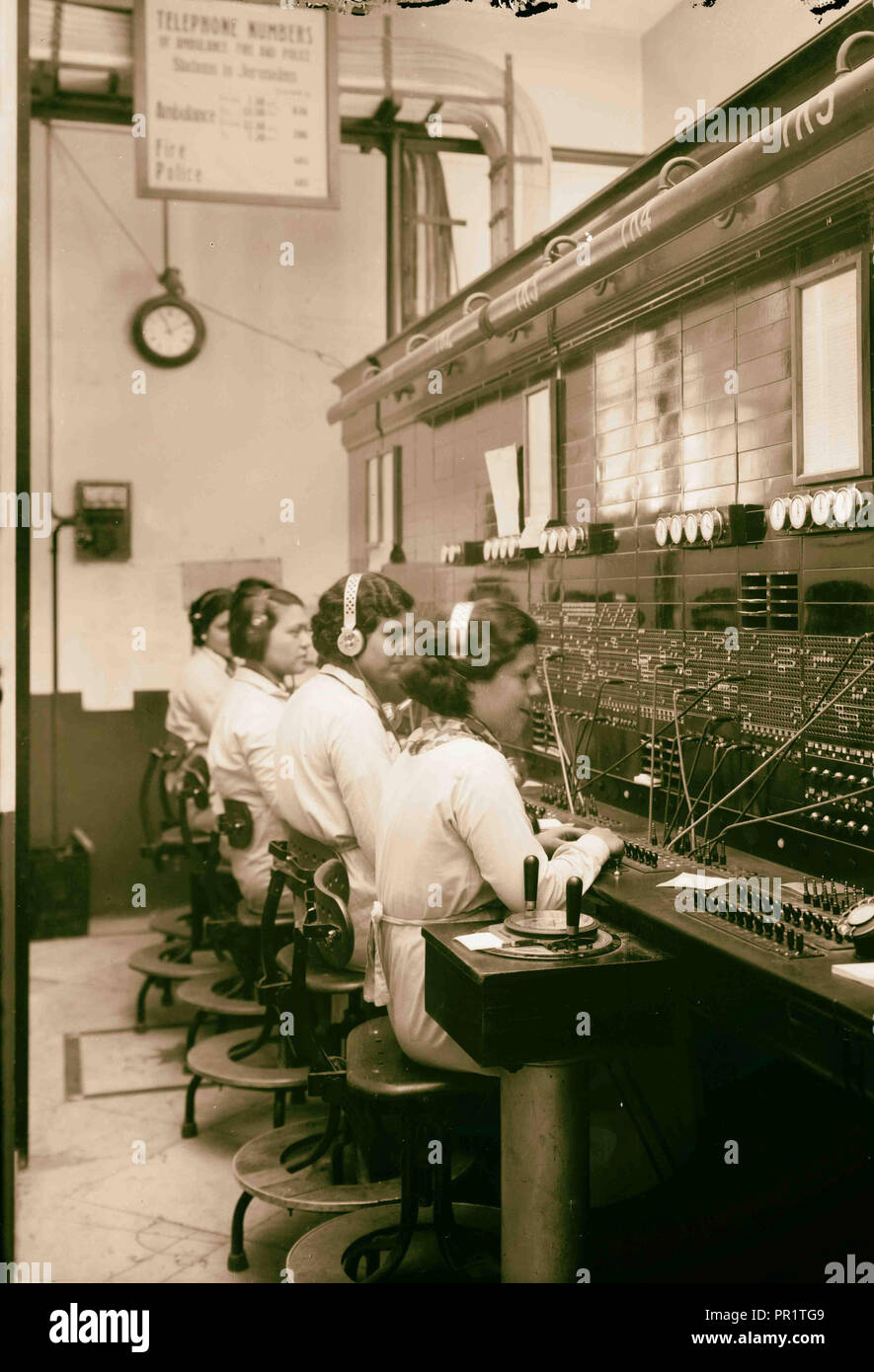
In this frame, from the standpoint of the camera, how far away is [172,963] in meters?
4.80

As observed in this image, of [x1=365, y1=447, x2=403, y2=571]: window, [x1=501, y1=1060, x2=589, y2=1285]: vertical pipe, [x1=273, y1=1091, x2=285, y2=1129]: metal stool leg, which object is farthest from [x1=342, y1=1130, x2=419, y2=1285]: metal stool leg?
[x1=365, y1=447, x2=403, y2=571]: window

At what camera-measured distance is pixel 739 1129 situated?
3014mm

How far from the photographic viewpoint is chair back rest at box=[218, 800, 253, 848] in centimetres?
402

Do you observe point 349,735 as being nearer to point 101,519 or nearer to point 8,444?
point 8,444

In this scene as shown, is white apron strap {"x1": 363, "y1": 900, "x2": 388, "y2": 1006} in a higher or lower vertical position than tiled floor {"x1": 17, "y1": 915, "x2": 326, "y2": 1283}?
higher

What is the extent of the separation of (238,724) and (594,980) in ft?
7.45

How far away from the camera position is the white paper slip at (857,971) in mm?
1887

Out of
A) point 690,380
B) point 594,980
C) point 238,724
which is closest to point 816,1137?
point 594,980

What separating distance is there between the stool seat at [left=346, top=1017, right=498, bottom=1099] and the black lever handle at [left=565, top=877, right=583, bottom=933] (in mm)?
423

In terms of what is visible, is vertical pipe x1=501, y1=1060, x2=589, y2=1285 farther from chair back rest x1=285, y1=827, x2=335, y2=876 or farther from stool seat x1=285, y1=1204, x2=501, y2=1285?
chair back rest x1=285, y1=827, x2=335, y2=876

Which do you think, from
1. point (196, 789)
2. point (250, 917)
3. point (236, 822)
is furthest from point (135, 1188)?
point (196, 789)

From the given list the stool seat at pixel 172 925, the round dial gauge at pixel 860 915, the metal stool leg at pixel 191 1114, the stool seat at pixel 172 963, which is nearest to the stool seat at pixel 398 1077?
the round dial gauge at pixel 860 915

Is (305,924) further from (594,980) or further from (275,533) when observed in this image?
(275,533)

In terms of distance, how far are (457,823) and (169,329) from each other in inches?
195
